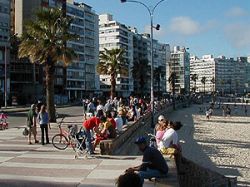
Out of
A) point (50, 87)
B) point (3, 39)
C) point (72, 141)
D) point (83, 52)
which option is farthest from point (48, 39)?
point (83, 52)

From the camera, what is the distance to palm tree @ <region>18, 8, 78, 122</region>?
3012cm

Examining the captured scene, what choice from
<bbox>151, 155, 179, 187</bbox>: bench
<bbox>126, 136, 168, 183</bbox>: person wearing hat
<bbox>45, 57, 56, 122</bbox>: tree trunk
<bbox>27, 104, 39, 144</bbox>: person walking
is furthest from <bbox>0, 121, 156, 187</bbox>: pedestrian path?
<bbox>45, 57, 56, 122</bbox>: tree trunk

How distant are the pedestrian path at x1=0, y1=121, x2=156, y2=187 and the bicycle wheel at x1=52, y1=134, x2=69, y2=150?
22cm

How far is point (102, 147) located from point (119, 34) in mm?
132369

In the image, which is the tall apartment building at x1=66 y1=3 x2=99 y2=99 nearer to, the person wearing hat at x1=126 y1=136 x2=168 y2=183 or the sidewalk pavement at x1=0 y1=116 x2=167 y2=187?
the sidewalk pavement at x1=0 y1=116 x2=167 y2=187

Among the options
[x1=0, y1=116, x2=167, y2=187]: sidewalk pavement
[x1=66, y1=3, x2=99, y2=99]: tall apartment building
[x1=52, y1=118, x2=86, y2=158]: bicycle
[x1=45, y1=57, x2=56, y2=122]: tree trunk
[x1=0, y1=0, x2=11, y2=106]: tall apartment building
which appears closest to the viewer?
[x1=0, y1=116, x2=167, y2=187]: sidewalk pavement

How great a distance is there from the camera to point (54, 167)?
13.2 meters

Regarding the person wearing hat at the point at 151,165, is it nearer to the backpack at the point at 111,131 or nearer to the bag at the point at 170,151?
the bag at the point at 170,151

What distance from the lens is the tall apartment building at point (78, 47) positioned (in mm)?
100125

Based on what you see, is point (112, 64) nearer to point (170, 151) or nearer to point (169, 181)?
point (170, 151)

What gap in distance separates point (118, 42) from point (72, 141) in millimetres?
131361

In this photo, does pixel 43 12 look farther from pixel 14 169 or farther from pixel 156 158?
pixel 156 158

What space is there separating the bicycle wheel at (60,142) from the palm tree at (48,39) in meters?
12.9

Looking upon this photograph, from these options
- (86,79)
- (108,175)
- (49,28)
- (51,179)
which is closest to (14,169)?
(51,179)
